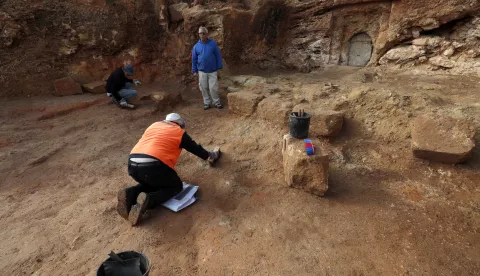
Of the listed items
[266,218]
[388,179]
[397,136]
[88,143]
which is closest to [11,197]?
[88,143]

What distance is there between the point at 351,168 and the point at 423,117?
108 centimetres

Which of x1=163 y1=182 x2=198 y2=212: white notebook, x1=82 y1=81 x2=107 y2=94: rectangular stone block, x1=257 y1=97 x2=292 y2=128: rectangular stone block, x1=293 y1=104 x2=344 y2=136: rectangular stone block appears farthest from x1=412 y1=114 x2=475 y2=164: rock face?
x1=82 y1=81 x2=107 y2=94: rectangular stone block

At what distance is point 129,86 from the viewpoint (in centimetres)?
588

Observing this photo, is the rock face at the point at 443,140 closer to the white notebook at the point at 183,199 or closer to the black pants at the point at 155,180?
the white notebook at the point at 183,199

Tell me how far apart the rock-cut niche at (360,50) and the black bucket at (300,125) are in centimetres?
432


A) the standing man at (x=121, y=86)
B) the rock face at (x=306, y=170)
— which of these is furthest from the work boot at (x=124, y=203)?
the standing man at (x=121, y=86)

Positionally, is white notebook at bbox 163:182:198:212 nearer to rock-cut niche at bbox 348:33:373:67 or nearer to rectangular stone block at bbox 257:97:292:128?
rectangular stone block at bbox 257:97:292:128

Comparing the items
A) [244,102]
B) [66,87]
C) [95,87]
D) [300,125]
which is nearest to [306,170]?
[300,125]

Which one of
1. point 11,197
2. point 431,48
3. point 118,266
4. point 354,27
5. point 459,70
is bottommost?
point 11,197

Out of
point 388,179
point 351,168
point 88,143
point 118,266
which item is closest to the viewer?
point 118,266

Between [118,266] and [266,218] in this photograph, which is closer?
[118,266]

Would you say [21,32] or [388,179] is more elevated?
[21,32]

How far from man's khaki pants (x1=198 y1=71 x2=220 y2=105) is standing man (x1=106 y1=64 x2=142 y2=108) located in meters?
1.51

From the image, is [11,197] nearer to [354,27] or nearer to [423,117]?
[423,117]
